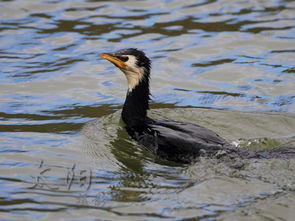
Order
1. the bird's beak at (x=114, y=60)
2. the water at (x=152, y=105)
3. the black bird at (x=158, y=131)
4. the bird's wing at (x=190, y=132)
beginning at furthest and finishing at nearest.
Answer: the bird's beak at (x=114, y=60) → the bird's wing at (x=190, y=132) → the black bird at (x=158, y=131) → the water at (x=152, y=105)

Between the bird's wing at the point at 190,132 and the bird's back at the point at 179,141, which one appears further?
the bird's wing at the point at 190,132

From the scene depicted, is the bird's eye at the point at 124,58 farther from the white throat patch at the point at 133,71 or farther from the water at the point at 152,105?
the water at the point at 152,105

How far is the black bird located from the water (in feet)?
0.52

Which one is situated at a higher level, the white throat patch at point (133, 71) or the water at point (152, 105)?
the white throat patch at point (133, 71)

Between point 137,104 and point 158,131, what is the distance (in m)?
0.86

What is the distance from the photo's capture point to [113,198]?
21.3ft

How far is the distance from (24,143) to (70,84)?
275 centimetres

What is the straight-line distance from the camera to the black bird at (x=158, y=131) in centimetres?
751

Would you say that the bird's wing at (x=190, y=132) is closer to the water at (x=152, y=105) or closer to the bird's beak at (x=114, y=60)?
the water at (x=152, y=105)

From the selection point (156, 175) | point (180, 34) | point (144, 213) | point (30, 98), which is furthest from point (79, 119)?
point (180, 34)

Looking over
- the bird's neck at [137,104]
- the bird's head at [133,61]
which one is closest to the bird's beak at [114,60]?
the bird's head at [133,61]

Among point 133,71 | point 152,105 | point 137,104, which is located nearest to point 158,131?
point 137,104

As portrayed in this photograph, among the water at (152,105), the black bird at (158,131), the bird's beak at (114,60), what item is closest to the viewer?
the water at (152,105)

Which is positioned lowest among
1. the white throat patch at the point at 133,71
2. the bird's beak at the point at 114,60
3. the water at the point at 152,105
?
the water at the point at 152,105
